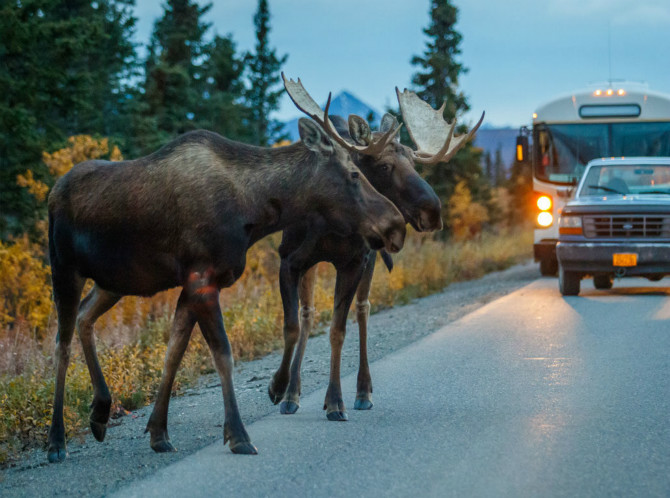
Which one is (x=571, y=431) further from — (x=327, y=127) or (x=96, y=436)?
(x=96, y=436)

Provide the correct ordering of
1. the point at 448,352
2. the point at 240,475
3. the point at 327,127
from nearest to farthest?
the point at 240,475, the point at 327,127, the point at 448,352

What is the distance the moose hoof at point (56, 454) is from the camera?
5.49 meters

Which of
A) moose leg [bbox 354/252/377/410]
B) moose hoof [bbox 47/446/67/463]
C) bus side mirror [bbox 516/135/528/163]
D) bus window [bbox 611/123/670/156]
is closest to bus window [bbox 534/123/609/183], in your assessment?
bus window [bbox 611/123/670/156]

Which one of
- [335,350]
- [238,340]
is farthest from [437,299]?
[335,350]

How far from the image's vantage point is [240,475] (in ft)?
16.1

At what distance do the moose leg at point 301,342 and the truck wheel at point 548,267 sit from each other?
12.6m

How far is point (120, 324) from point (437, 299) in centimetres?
681

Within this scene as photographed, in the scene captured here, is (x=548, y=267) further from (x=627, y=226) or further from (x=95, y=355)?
(x=95, y=355)

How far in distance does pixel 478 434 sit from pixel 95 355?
2.40 metres

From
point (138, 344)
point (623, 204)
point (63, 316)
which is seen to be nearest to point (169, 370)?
point (63, 316)

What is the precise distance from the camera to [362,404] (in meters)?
6.68

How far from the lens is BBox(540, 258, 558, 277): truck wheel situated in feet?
62.2

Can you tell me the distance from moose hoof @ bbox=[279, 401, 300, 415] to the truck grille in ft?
30.0

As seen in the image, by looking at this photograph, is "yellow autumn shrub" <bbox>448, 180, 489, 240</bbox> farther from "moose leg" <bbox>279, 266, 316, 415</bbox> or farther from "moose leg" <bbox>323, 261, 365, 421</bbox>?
"moose leg" <bbox>323, 261, 365, 421</bbox>
